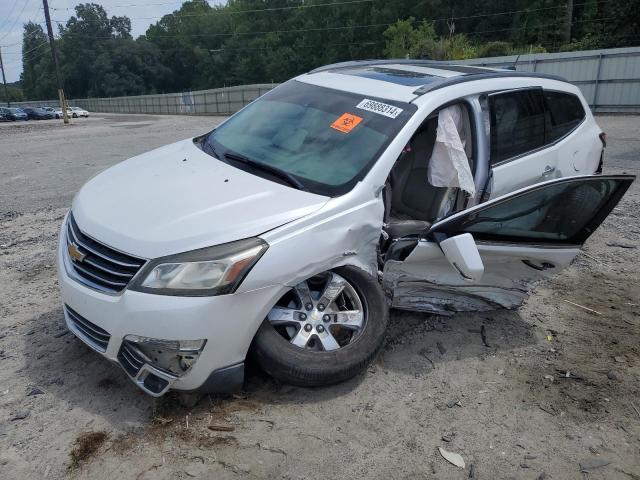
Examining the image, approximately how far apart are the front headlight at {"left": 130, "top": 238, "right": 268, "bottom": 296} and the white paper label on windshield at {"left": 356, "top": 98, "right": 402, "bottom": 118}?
1.58 m

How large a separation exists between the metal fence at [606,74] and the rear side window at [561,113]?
55.9ft

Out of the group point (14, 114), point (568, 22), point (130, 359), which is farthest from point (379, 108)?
point (14, 114)

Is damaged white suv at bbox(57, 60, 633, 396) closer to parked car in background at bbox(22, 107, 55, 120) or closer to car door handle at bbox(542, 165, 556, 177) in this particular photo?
car door handle at bbox(542, 165, 556, 177)

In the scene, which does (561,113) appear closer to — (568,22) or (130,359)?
(130,359)

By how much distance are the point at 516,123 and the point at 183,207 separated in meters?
2.76

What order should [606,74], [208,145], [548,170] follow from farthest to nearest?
[606,74]
[548,170]
[208,145]

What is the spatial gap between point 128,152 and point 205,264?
1142 centimetres

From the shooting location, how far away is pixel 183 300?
259 cm

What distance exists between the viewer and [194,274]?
103 inches

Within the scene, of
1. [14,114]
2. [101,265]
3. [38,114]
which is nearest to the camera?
[101,265]

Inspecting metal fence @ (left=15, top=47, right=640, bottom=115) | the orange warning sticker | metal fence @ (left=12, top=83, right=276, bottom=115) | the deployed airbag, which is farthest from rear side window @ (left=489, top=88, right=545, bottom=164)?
metal fence @ (left=12, top=83, right=276, bottom=115)

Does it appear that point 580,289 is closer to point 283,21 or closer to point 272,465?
point 272,465

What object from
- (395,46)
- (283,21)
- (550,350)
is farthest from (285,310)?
(283,21)

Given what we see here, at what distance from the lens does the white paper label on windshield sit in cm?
359
